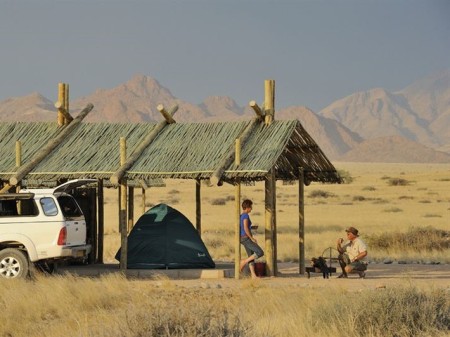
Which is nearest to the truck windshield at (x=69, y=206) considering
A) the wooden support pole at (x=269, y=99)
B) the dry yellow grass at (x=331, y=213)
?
the wooden support pole at (x=269, y=99)

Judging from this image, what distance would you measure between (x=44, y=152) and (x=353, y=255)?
714 cm

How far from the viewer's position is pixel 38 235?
1856 cm

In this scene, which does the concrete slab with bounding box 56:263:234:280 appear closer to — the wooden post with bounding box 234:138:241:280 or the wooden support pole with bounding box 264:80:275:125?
the wooden post with bounding box 234:138:241:280

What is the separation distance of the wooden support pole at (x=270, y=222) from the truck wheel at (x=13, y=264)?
4863 mm

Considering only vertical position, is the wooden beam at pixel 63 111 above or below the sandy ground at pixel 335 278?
above

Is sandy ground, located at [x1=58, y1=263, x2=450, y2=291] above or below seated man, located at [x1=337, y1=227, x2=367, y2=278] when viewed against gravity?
below

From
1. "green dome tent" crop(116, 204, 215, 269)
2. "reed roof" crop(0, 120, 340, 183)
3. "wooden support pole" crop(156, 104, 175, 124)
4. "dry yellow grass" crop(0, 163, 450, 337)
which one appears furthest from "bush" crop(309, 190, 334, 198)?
"green dome tent" crop(116, 204, 215, 269)

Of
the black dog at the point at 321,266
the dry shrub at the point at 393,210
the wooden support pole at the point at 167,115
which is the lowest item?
the black dog at the point at 321,266

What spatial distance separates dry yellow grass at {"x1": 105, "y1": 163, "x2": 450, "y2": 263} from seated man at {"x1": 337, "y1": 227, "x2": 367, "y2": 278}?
5.99m

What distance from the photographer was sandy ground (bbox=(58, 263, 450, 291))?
720 inches

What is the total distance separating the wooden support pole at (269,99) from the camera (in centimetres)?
2161

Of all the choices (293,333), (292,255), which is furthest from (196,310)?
(292,255)

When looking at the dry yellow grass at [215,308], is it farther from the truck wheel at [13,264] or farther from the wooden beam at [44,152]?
the wooden beam at [44,152]

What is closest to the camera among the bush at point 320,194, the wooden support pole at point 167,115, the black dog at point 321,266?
the black dog at point 321,266
